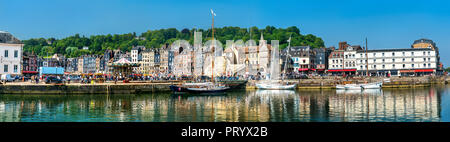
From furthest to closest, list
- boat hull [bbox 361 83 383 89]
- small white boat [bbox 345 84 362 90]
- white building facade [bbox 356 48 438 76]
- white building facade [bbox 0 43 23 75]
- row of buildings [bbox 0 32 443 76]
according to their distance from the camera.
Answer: row of buildings [bbox 0 32 443 76], white building facade [bbox 356 48 438 76], boat hull [bbox 361 83 383 89], small white boat [bbox 345 84 362 90], white building facade [bbox 0 43 23 75]

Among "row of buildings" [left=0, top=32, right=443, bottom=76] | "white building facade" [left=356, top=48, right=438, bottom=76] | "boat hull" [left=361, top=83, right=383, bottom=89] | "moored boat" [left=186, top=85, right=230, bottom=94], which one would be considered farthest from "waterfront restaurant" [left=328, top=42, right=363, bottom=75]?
"moored boat" [left=186, top=85, right=230, bottom=94]

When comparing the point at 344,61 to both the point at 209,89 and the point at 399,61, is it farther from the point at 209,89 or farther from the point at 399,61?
the point at 209,89

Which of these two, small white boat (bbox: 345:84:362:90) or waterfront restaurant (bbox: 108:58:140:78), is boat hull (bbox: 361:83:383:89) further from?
waterfront restaurant (bbox: 108:58:140:78)

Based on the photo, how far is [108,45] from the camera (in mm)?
194500

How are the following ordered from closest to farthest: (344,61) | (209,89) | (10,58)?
(209,89), (10,58), (344,61)

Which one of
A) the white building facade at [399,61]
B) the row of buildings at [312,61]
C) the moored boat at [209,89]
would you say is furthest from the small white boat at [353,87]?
the white building facade at [399,61]

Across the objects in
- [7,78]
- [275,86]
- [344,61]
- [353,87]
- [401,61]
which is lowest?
[353,87]

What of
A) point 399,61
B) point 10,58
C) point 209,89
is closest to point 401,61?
point 399,61
